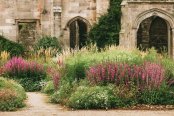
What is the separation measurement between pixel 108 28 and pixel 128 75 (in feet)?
51.3

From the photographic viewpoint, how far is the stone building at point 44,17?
110 feet

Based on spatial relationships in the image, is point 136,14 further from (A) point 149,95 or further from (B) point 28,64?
(A) point 149,95

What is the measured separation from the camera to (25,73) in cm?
2386

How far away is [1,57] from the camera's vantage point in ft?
92.7

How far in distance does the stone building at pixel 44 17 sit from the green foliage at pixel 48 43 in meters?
0.73

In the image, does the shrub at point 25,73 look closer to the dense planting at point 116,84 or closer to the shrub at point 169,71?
the dense planting at point 116,84

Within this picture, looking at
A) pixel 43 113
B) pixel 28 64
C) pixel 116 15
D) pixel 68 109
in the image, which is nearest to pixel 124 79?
pixel 68 109

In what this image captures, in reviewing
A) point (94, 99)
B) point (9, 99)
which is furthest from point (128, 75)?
point (9, 99)

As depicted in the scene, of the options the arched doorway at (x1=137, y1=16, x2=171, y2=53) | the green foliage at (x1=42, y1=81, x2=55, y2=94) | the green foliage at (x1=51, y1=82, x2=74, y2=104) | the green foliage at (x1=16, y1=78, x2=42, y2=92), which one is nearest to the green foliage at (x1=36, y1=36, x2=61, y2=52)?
the arched doorway at (x1=137, y1=16, x2=171, y2=53)

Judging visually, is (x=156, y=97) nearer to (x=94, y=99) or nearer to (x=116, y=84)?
(x=116, y=84)

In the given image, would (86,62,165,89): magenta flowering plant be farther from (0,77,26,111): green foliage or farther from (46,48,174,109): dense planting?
(0,77,26,111): green foliage

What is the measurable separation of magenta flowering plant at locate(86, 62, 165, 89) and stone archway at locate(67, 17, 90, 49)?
16701mm

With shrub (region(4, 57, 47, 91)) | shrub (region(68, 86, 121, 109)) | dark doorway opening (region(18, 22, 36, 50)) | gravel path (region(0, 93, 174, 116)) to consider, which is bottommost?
gravel path (region(0, 93, 174, 116))

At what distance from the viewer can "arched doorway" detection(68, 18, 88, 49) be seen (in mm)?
35500
